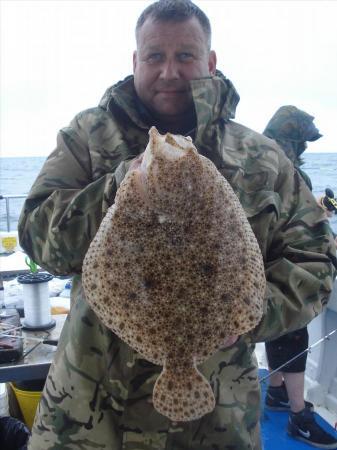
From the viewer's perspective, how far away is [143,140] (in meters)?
2.10

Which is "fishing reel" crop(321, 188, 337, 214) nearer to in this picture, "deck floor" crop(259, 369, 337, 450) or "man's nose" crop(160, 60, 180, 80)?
"deck floor" crop(259, 369, 337, 450)

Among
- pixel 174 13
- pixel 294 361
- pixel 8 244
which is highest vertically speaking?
pixel 174 13

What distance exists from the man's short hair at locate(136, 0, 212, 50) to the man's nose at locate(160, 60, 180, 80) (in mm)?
180

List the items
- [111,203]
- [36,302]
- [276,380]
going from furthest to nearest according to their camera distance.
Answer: [276,380], [36,302], [111,203]

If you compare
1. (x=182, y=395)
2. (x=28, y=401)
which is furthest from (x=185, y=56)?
(x=28, y=401)

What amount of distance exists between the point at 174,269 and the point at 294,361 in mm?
3110

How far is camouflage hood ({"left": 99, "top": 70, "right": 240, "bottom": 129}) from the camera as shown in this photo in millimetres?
1968

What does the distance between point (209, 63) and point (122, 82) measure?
1.42 feet

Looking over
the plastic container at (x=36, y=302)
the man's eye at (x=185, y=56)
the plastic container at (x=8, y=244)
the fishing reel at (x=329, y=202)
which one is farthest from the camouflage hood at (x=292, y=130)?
the plastic container at (x=8, y=244)

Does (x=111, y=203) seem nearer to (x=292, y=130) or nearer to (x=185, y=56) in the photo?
(x=185, y=56)

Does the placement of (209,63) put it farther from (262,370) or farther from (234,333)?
(262,370)

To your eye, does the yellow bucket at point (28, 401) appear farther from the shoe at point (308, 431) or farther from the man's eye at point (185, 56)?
the man's eye at point (185, 56)

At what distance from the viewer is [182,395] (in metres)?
1.49

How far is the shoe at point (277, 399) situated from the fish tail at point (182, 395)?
3.34m
